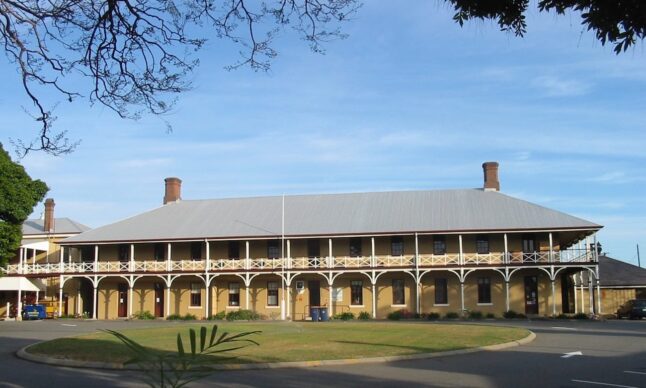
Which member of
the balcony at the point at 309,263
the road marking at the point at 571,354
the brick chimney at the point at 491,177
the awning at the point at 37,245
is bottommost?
the road marking at the point at 571,354

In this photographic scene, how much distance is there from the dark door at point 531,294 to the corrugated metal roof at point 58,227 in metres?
34.7

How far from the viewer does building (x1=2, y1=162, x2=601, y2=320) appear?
40969mm

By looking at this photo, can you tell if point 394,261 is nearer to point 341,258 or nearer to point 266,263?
point 341,258

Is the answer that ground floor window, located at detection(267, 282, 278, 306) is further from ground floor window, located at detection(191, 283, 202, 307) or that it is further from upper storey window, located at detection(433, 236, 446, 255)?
upper storey window, located at detection(433, 236, 446, 255)

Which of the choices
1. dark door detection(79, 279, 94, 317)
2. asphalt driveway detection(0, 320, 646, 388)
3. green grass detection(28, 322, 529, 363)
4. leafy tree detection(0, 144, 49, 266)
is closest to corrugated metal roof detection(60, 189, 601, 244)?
dark door detection(79, 279, 94, 317)

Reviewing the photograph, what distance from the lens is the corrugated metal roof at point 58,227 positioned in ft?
178

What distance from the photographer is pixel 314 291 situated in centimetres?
4381

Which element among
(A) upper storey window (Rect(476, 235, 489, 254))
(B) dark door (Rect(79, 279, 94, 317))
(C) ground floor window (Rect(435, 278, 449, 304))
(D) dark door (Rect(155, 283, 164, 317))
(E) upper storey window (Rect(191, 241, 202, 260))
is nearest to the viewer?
(C) ground floor window (Rect(435, 278, 449, 304))

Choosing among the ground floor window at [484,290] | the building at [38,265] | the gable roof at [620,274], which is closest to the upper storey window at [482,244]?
the ground floor window at [484,290]

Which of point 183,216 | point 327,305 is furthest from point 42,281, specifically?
point 327,305

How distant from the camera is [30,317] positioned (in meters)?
43.6

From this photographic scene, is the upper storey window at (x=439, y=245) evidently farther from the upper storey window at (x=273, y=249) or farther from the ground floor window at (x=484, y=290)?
the upper storey window at (x=273, y=249)

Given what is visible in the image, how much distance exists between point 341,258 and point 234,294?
26.3 ft

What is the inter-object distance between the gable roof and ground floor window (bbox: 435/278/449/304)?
12866 millimetres
